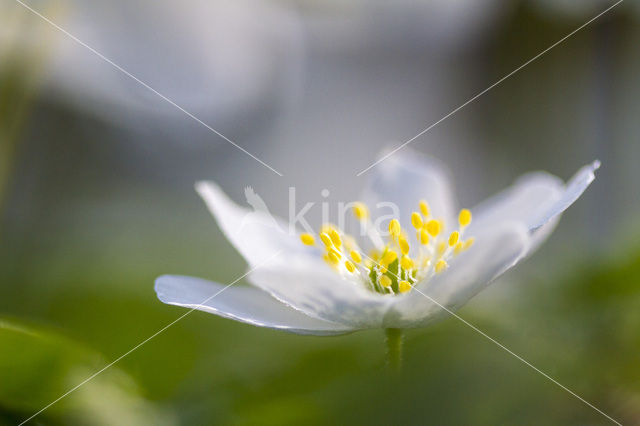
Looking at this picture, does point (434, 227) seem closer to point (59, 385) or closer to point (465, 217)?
point (465, 217)

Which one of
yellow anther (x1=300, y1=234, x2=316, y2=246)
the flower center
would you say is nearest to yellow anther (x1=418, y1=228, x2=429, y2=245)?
the flower center

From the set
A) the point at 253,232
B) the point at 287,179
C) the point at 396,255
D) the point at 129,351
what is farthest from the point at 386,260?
the point at 287,179

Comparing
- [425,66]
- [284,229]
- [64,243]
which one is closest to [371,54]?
[425,66]

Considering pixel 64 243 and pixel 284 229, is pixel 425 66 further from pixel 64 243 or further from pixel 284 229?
pixel 284 229

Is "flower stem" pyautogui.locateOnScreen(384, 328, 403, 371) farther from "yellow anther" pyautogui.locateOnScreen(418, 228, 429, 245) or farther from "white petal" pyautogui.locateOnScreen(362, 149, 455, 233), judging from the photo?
"white petal" pyautogui.locateOnScreen(362, 149, 455, 233)

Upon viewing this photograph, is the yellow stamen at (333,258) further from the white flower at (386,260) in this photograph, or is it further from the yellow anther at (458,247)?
the yellow anther at (458,247)

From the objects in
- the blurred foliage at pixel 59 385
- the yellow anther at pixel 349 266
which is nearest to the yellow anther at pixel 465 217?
the yellow anther at pixel 349 266

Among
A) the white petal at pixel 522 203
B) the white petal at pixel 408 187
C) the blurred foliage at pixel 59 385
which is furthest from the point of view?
the white petal at pixel 408 187

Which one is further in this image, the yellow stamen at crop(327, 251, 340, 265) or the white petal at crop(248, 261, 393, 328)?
the yellow stamen at crop(327, 251, 340, 265)

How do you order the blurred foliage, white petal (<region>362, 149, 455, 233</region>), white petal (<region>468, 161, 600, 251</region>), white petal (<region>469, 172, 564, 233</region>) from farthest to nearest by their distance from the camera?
white petal (<region>362, 149, 455, 233</region>) < white petal (<region>469, 172, 564, 233</region>) < white petal (<region>468, 161, 600, 251</region>) < the blurred foliage
